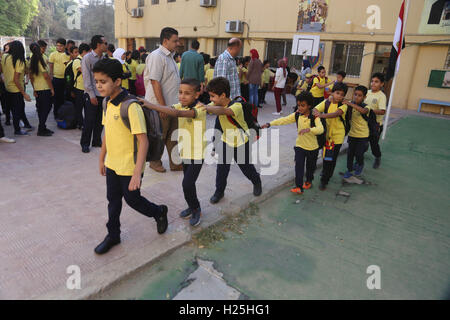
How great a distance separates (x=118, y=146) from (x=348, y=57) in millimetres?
13637

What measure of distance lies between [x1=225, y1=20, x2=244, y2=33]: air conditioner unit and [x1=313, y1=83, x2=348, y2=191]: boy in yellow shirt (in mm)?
13266

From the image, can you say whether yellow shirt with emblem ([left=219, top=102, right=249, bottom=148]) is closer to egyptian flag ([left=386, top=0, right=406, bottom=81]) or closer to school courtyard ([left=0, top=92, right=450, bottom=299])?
school courtyard ([left=0, top=92, right=450, bottom=299])

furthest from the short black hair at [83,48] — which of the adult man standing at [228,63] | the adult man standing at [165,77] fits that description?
the adult man standing at [228,63]

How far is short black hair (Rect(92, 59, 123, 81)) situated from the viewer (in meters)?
2.37

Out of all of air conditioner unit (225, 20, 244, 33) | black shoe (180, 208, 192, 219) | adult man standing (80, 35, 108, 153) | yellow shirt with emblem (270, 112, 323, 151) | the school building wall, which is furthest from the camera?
air conditioner unit (225, 20, 244, 33)

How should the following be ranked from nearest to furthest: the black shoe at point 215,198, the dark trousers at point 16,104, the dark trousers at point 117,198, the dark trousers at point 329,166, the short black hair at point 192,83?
the dark trousers at point 117,198, the short black hair at point 192,83, the black shoe at point 215,198, the dark trousers at point 329,166, the dark trousers at point 16,104

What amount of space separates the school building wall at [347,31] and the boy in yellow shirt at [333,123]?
33.5 ft

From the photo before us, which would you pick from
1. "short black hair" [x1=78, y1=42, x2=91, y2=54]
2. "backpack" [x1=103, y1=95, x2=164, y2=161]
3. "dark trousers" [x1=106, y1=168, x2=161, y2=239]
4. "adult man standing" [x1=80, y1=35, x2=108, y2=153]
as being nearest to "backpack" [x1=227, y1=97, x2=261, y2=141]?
"backpack" [x1=103, y1=95, x2=164, y2=161]

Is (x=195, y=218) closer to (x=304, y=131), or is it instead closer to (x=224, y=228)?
(x=224, y=228)

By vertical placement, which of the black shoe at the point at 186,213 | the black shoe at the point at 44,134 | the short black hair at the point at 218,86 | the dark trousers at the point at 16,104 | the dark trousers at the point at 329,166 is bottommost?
the black shoe at the point at 186,213

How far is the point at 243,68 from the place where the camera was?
989 centimetres

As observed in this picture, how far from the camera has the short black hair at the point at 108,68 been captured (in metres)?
2.37

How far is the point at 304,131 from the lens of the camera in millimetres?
3904

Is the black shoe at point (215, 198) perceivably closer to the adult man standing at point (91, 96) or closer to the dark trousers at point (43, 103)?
the adult man standing at point (91, 96)
